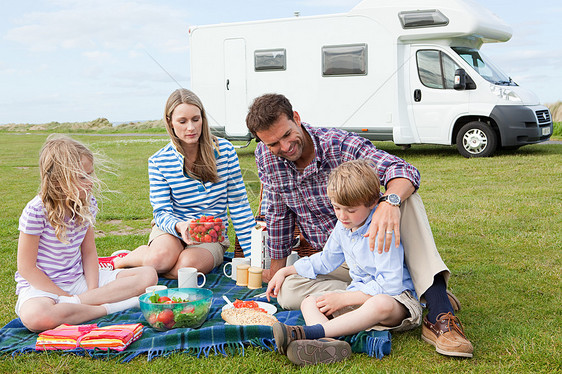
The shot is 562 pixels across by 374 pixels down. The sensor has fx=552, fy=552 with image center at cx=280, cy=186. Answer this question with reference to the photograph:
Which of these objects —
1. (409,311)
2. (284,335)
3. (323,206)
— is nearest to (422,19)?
(323,206)

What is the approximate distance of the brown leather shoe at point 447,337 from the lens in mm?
2363

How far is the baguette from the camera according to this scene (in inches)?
105

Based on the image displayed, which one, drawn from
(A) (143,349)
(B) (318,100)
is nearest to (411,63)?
(B) (318,100)

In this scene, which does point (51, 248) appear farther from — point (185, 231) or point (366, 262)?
point (366, 262)

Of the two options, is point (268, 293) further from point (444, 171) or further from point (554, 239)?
point (444, 171)

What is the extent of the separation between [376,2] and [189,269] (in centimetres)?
762

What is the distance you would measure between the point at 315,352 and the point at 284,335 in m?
0.15

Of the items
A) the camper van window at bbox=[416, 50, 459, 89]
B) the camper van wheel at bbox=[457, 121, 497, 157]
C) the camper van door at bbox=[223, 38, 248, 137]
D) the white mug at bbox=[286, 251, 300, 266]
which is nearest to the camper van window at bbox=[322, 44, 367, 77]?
the camper van window at bbox=[416, 50, 459, 89]

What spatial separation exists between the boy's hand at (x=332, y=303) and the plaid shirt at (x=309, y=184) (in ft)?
1.91

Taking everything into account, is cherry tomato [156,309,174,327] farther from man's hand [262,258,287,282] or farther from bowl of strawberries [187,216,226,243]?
man's hand [262,258,287,282]

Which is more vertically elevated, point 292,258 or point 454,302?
point 292,258

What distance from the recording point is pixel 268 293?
9.68 ft

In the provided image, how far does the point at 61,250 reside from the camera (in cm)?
285

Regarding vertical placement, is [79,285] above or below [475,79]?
below
